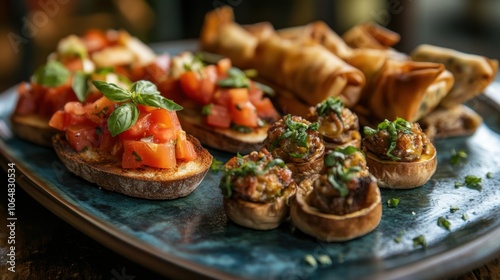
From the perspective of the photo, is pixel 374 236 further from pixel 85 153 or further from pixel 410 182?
pixel 85 153

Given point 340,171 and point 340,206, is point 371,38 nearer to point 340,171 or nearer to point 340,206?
point 340,171

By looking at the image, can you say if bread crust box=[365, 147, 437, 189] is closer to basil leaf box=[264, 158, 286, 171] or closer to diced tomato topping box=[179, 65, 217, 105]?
basil leaf box=[264, 158, 286, 171]

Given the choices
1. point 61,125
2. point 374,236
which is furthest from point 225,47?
point 374,236

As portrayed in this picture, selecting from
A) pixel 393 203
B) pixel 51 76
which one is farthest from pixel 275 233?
pixel 51 76

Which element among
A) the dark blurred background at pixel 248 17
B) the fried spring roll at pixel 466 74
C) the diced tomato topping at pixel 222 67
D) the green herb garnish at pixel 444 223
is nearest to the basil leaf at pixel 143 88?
the diced tomato topping at pixel 222 67

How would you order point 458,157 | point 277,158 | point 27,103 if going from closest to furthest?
point 277,158 < point 458,157 < point 27,103

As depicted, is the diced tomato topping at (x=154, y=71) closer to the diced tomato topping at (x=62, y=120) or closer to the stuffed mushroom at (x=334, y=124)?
the diced tomato topping at (x=62, y=120)
